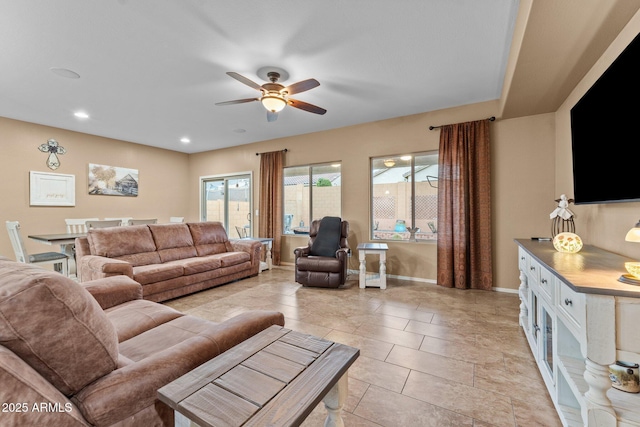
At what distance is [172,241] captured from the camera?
4293 mm

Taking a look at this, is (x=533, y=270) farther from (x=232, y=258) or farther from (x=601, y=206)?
(x=232, y=258)

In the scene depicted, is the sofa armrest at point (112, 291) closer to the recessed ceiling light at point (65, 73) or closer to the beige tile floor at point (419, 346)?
the beige tile floor at point (419, 346)

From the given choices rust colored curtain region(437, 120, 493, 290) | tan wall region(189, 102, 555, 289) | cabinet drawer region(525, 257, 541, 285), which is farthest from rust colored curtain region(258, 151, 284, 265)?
cabinet drawer region(525, 257, 541, 285)

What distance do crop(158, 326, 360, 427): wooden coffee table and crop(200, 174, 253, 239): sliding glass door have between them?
18.0 feet

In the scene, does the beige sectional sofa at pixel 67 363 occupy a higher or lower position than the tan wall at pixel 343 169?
lower

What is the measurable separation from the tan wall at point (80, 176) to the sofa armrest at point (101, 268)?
2417 mm

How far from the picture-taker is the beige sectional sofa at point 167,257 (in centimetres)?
330

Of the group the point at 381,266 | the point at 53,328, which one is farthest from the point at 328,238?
the point at 53,328

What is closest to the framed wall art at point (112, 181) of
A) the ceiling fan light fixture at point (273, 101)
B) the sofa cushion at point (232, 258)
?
the sofa cushion at point (232, 258)

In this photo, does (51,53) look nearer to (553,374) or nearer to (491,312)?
(553,374)

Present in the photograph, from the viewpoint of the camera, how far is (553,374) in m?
1.59

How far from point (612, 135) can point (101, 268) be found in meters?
4.68

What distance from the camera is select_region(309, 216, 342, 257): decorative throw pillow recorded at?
177 inches

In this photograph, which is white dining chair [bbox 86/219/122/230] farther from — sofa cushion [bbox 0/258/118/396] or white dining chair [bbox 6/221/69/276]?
sofa cushion [bbox 0/258/118/396]
